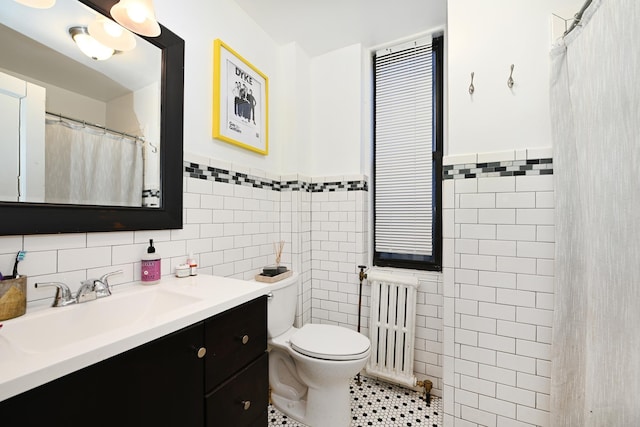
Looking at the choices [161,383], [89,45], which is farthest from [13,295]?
[89,45]

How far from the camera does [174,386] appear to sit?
734 millimetres

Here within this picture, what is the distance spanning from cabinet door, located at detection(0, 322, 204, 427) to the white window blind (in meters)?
1.55

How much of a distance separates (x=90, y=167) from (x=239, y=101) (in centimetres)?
91

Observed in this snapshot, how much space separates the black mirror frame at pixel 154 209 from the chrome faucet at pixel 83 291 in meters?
0.18

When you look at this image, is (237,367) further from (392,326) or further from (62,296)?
(392,326)

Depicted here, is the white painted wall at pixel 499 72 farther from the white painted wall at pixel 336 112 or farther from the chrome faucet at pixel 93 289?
the chrome faucet at pixel 93 289

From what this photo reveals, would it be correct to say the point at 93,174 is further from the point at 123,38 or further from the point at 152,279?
the point at 123,38

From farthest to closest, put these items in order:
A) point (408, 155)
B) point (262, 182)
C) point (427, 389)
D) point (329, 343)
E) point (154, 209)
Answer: point (408, 155) → point (262, 182) → point (427, 389) → point (329, 343) → point (154, 209)

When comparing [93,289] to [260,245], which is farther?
[260,245]

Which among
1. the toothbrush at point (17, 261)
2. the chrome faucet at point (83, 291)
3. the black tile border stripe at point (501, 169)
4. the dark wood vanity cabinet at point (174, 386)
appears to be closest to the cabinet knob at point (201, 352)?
the dark wood vanity cabinet at point (174, 386)

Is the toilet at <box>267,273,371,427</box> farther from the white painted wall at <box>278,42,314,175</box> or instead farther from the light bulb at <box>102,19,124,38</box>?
the light bulb at <box>102,19,124,38</box>

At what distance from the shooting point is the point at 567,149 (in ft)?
3.78

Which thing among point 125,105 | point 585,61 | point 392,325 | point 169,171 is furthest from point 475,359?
point 125,105

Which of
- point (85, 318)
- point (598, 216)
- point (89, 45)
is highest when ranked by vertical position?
point (89, 45)
